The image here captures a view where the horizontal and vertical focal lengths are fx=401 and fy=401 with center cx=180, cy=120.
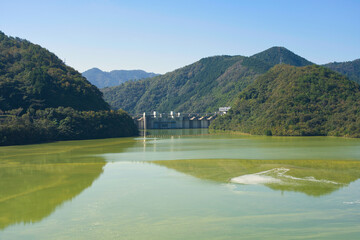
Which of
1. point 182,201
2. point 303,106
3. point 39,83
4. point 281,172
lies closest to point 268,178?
point 281,172

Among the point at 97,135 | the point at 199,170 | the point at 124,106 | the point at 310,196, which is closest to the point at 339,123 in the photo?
the point at 97,135

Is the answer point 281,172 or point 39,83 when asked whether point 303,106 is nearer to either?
point 39,83

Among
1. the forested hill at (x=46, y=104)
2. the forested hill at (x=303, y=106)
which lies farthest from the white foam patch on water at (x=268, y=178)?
the forested hill at (x=303, y=106)

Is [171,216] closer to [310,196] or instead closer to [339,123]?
[310,196]

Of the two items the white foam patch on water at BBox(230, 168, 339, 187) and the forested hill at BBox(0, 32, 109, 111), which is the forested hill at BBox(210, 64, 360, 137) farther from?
the white foam patch on water at BBox(230, 168, 339, 187)

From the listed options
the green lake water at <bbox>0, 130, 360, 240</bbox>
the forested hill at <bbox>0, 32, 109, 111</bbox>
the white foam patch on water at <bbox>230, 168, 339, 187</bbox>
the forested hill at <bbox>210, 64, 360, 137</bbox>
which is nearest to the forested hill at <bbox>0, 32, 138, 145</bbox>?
the forested hill at <bbox>0, 32, 109, 111</bbox>

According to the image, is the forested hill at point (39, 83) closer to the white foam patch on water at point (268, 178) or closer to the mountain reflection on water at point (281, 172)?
the mountain reflection on water at point (281, 172)

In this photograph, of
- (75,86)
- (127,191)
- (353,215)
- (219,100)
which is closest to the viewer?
(353,215)
